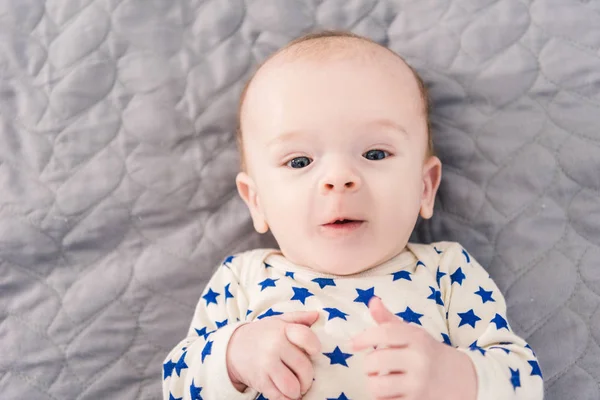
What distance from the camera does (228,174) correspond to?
3.86 ft

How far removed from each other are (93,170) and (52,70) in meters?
0.21

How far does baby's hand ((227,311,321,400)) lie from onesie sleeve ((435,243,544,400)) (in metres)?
0.21

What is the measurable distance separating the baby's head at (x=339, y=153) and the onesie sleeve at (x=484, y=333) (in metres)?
0.10

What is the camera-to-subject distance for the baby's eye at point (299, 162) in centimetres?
98

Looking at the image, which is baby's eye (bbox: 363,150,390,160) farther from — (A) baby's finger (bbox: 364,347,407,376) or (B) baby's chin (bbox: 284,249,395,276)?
(A) baby's finger (bbox: 364,347,407,376)

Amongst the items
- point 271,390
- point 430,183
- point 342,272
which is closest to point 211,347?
point 271,390

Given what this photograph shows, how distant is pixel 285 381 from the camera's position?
86 cm

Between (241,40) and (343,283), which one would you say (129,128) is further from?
(343,283)

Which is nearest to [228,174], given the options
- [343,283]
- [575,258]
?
[343,283]

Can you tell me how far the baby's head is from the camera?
945mm

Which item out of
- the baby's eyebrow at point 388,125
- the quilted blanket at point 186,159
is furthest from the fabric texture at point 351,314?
the baby's eyebrow at point 388,125

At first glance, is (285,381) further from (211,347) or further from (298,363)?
(211,347)

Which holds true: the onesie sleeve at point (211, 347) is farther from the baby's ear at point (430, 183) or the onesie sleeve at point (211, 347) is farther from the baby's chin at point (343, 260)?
the baby's ear at point (430, 183)

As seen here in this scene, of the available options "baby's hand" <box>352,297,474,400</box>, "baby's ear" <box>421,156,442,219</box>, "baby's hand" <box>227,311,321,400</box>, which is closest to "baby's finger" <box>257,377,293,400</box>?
"baby's hand" <box>227,311,321,400</box>
